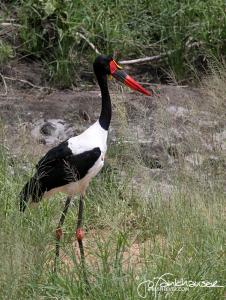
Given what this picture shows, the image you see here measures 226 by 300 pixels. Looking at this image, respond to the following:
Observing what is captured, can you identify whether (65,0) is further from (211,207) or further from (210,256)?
(210,256)

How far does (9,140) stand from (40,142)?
0.30 metres

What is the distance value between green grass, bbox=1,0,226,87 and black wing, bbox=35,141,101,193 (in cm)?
237

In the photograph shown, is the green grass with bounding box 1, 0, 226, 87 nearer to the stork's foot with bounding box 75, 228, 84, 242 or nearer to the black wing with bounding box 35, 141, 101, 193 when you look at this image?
the black wing with bounding box 35, 141, 101, 193

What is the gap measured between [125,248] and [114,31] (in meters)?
3.39

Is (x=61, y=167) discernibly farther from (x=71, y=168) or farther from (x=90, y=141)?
(x=90, y=141)

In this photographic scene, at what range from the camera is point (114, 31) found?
7.68m

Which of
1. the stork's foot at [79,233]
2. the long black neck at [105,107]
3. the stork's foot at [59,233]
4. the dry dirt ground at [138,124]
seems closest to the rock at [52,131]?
the dry dirt ground at [138,124]

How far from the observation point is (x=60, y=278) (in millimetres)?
4328

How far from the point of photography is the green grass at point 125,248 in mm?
4137

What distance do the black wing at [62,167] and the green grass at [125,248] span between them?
0.17 metres

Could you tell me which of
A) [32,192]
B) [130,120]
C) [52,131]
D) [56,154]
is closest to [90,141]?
[56,154]

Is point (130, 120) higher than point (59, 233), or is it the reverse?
Answer: point (59, 233)

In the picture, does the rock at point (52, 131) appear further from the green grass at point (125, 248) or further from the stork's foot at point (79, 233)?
the stork's foot at point (79, 233)

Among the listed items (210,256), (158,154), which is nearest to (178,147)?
(158,154)
